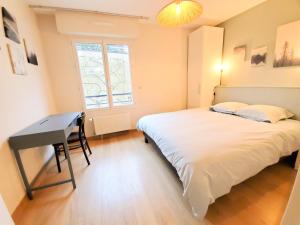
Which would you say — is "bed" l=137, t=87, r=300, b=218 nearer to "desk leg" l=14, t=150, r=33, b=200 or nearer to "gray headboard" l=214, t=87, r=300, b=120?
"gray headboard" l=214, t=87, r=300, b=120

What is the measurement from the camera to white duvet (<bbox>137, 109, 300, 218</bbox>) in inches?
47.5

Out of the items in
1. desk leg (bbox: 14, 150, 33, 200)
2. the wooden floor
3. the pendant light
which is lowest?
the wooden floor

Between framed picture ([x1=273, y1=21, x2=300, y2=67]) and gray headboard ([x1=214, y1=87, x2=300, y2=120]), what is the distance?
0.43 metres

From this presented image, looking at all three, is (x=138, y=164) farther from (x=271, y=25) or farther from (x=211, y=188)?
(x=271, y=25)

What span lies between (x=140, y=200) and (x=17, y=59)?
2.35m

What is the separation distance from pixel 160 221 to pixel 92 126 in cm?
258

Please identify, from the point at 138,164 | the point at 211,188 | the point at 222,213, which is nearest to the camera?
the point at 211,188

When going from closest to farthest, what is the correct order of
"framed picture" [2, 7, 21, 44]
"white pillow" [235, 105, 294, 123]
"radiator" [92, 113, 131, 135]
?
"framed picture" [2, 7, 21, 44] < "white pillow" [235, 105, 294, 123] < "radiator" [92, 113, 131, 135]

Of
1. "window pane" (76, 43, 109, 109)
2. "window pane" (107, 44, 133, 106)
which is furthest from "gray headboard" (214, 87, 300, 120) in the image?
"window pane" (76, 43, 109, 109)

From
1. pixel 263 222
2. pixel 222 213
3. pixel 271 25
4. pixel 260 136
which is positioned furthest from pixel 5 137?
pixel 271 25

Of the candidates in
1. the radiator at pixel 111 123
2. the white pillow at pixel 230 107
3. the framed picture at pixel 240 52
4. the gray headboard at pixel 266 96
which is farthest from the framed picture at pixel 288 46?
the radiator at pixel 111 123

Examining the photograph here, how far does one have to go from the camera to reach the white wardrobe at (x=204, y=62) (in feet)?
10.6

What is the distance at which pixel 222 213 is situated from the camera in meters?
1.36

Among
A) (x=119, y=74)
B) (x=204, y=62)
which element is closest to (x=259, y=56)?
(x=204, y=62)
